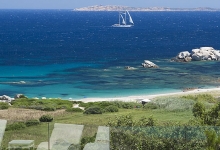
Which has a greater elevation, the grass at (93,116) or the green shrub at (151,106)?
the grass at (93,116)

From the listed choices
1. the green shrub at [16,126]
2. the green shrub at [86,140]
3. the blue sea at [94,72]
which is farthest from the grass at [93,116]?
the blue sea at [94,72]

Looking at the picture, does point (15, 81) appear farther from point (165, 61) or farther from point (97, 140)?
point (97, 140)

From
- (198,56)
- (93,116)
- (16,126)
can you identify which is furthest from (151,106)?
(198,56)

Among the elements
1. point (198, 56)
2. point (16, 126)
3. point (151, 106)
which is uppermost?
point (198, 56)

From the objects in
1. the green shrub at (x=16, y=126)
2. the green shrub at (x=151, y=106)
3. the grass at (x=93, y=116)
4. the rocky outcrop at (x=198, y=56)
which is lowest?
the green shrub at (x=151, y=106)

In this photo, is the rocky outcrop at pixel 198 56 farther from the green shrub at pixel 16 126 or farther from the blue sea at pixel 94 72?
the green shrub at pixel 16 126

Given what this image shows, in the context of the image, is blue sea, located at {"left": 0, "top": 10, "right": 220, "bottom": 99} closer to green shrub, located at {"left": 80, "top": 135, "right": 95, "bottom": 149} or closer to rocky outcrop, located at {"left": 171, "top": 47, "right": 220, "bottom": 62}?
rocky outcrop, located at {"left": 171, "top": 47, "right": 220, "bottom": 62}

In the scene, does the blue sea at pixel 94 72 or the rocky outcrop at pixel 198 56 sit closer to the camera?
the blue sea at pixel 94 72

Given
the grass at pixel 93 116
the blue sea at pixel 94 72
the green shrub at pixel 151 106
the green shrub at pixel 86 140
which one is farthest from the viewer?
the blue sea at pixel 94 72

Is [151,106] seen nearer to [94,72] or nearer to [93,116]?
[93,116]

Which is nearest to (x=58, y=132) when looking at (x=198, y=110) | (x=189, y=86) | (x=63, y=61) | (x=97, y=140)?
(x=97, y=140)

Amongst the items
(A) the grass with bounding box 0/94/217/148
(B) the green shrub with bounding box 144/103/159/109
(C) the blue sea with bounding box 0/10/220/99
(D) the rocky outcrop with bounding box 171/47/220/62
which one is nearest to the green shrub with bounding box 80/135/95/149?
(A) the grass with bounding box 0/94/217/148
